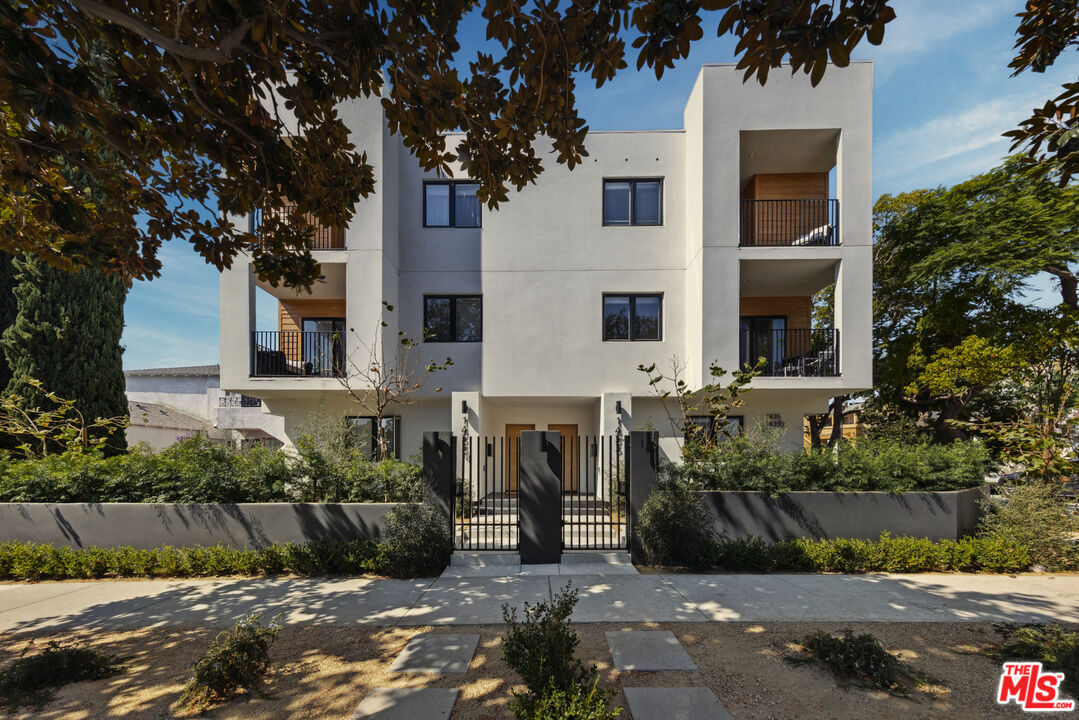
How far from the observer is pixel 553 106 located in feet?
13.7

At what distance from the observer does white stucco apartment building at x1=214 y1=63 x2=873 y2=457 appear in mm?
10352

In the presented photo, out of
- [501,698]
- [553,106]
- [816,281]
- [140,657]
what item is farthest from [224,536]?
[816,281]

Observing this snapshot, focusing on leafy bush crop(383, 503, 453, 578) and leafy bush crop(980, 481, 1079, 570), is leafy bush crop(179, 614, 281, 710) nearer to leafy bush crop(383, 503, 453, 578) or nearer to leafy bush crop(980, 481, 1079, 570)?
leafy bush crop(383, 503, 453, 578)

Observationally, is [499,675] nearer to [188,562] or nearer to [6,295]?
[188,562]

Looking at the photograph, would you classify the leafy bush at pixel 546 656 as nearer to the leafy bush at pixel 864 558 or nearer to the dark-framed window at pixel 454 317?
the leafy bush at pixel 864 558

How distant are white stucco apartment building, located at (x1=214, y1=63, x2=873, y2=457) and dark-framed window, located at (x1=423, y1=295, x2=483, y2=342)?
4 cm

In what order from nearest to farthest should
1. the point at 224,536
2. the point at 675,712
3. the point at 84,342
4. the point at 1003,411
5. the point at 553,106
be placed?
1. the point at 675,712
2. the point at 553,106
3. the point at 224,536
4. the point at 84,342
5. the point at 1003,411

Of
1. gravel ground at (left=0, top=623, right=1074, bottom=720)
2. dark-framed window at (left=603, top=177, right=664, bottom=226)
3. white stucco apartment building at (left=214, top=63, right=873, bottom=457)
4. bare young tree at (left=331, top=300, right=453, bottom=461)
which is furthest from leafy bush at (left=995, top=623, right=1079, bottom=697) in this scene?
dark-framed window at (left=603, top=177, right=664, bottom=226)

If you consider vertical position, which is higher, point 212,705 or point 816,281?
point 816,281

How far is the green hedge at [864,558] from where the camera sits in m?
6.98

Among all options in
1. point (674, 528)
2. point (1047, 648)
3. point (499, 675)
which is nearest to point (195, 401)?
point (674, 528)

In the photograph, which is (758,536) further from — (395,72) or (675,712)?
(395,72)

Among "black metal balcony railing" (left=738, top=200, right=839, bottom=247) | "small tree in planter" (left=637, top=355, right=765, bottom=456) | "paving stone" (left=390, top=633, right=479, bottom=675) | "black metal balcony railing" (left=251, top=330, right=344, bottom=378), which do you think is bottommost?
"paving stone" (left=390, top=633, right=479, bottom=675)

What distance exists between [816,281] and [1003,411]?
32.2ft
